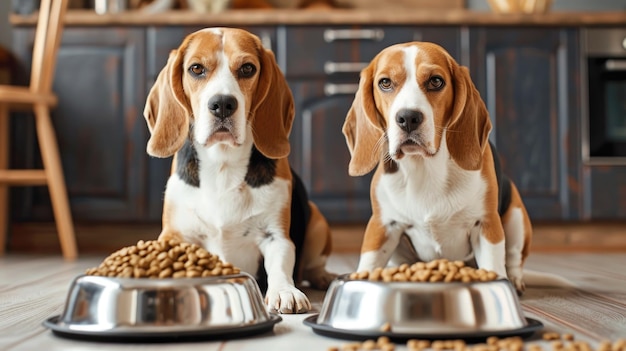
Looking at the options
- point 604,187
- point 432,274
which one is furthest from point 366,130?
point 604,187

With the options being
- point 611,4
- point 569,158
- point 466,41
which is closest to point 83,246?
point 466,41

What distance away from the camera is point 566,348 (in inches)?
55.9

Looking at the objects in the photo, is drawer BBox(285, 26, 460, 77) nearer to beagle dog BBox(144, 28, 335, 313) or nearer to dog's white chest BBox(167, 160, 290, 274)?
beagle dog BBox(144, 28, 335, 313)

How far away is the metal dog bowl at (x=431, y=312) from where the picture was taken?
5.09 feet

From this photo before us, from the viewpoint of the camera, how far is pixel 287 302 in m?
1.98

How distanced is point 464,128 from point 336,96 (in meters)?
2.36

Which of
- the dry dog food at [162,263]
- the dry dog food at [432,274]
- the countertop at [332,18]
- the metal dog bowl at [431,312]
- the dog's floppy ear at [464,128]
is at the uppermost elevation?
the countertop at [332,18]

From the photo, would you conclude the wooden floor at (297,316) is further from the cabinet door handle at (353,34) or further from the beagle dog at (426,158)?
the cabinet door handle at (353,34)

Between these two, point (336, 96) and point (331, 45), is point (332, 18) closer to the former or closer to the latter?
point (331, 45)

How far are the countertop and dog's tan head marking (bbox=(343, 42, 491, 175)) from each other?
7.47 ft

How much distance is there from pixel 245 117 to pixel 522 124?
8.69ft

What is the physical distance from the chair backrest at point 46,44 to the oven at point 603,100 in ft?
8.93

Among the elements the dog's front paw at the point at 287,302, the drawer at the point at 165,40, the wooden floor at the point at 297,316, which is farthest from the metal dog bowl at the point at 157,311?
the drawer at the point at 165,40

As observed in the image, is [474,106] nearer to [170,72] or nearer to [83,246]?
[170,72]
